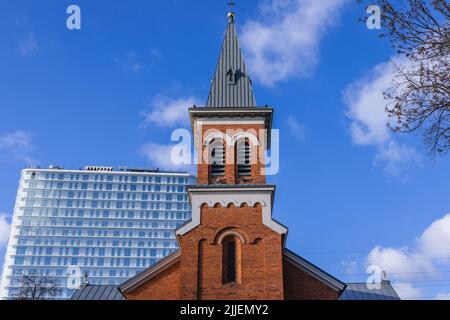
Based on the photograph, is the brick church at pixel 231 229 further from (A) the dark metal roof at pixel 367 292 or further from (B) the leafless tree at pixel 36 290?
(B) the leafless tree at pixel 36 290

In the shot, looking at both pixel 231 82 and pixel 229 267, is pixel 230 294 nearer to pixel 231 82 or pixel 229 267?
pixel 229 267

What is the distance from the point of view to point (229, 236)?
79.6ft

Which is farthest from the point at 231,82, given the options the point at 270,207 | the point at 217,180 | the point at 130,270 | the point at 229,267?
the point at 130,270

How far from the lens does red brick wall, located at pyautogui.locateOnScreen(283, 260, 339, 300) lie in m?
25.7

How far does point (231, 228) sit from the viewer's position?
79.7 ft

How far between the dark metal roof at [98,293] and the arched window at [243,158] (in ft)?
40.1

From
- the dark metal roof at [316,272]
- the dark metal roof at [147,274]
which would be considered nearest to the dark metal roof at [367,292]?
the dark metal roof at [316,272]

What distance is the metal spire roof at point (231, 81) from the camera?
27.1 m

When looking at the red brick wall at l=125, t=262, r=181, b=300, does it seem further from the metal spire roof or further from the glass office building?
the glass office building

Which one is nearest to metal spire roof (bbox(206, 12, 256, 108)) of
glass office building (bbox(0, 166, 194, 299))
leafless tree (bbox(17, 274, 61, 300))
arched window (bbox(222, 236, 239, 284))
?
arched window (bbox(222, 236, 239, 284))

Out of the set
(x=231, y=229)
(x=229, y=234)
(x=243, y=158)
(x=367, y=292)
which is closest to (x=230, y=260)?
(x=229, y=234)

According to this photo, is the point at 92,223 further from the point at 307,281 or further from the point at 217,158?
the point at 307,281

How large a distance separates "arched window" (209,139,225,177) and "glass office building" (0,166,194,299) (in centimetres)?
11315

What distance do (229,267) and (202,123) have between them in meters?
7.15
